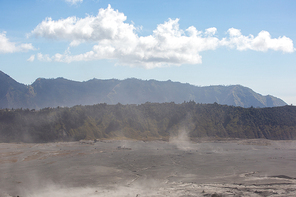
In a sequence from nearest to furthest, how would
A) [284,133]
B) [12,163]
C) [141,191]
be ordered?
[141,191], [12,163], [284,133]

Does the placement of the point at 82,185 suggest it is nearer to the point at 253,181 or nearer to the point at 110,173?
the point at 110,173

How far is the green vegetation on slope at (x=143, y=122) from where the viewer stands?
82125 millimetres

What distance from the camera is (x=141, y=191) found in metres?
27.2

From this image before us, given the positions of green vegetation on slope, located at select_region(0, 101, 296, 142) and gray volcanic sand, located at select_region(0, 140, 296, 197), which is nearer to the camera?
gray volcanic sand, located at select_region(0, 140, 296, 197)

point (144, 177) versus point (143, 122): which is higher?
point (143, 122)

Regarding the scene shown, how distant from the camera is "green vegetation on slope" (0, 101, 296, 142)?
82125mm

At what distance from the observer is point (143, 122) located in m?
96.9

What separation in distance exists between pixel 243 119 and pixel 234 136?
39.0ft

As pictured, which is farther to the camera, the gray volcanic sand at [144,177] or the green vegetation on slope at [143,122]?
the green vegetation on slope at [143,122]

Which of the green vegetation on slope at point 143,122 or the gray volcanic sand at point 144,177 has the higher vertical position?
the green vegetation on slope at point 143,122

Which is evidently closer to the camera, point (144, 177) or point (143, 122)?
point (144, 177)

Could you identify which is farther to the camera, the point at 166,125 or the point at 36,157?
the point at 166,125

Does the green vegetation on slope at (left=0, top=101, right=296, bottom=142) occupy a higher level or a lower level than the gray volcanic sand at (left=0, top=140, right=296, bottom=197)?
higher

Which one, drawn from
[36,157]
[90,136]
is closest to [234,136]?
[90,136]
